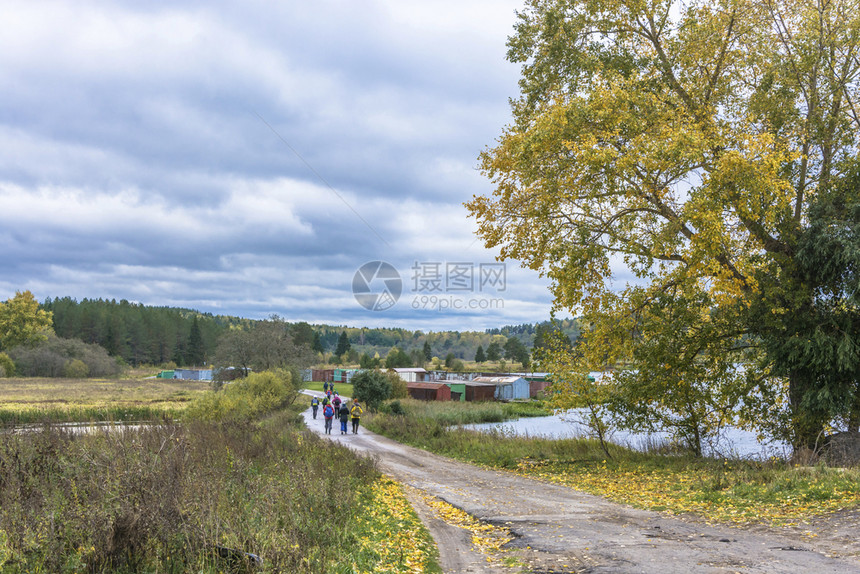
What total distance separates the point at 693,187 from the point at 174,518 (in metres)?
12.3

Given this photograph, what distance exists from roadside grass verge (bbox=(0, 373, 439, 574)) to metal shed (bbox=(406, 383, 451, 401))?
49718mm

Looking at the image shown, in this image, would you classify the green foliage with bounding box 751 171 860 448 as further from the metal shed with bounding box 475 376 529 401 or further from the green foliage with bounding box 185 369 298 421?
the metal shed with bounding box 475 376 529 401

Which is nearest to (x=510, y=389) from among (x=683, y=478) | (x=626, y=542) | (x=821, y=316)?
(x=821, y=316)

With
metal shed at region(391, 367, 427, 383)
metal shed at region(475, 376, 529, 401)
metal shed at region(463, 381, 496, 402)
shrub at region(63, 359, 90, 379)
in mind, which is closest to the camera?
metal shed at region(463, 381, 496, 402)

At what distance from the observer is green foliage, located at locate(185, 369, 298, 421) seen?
20656 millimetres

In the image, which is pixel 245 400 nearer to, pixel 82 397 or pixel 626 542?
pixel 626 542

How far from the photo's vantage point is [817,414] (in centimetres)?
1386

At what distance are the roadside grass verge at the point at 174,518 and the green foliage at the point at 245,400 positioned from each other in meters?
10.0

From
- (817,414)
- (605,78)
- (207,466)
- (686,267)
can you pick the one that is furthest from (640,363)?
(207,466)

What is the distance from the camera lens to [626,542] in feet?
26.2

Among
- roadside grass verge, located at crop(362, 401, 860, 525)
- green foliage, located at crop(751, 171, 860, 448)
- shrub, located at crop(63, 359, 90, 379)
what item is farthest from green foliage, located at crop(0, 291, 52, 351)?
green foliage, located at crop(751, 171, 860, 448)

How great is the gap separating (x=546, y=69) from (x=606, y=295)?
6955 mm

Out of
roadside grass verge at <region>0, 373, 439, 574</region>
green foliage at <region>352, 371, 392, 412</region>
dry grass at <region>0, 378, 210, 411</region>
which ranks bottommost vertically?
dry grass at <region>0, 378, 210, 411</region>

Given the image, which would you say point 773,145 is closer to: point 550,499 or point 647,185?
point 647,185
